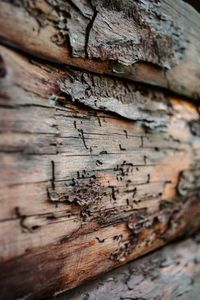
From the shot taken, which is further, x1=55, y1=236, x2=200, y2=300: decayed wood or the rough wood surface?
x1=55, y1=236, x2=200, y2=300: decayed wood

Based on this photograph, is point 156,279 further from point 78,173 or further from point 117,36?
point 117,36

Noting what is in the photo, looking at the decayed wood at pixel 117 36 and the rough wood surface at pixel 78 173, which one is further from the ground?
the decayed wood at pixel 117 36

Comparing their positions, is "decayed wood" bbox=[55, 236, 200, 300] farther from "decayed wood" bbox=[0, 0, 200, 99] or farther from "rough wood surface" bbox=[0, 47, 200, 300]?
"decayed wood" bbox=[0, 0, 200, 99]

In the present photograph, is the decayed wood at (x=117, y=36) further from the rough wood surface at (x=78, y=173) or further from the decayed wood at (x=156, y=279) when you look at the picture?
the decayed wood at (x=156, y=279)

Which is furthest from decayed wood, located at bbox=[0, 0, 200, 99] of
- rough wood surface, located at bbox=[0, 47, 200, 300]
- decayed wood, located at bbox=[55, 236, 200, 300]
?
decayed wood, located at bbox=[55, 236, 200, 300]

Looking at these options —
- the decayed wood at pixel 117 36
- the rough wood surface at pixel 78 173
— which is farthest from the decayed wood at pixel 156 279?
the decayed wood at pixel 117 36

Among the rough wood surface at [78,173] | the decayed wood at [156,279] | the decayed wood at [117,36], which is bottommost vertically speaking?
the decayed wood at [156,279]

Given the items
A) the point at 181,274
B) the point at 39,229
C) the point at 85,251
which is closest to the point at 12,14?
the point at 39,229
